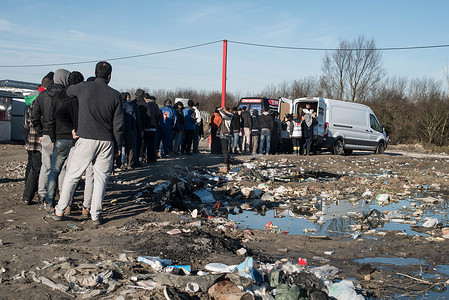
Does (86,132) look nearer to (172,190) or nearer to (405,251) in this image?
(172,190)

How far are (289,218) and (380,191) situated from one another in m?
4.09

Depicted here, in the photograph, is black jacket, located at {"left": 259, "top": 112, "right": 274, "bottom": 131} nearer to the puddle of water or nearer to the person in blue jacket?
the person in blue jacket

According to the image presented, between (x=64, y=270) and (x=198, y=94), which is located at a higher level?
(x=198, y=94)

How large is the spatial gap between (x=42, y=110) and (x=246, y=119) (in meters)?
11.6

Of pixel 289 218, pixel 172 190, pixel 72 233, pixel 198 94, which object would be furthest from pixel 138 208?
pixel 198 94

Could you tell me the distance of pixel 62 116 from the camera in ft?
21.2

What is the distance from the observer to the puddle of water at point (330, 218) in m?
7.36

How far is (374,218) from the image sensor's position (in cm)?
808

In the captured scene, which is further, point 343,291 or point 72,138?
point 72,138

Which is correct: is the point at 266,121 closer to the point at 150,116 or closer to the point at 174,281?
the point at 150,116

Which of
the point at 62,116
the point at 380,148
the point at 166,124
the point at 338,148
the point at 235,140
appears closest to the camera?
the point at 62,116

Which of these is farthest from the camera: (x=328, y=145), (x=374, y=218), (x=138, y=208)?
(x=328, y=145)

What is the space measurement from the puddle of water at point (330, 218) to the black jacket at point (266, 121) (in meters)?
8.23

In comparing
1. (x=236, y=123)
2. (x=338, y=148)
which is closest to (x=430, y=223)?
(x=236, y=123)
